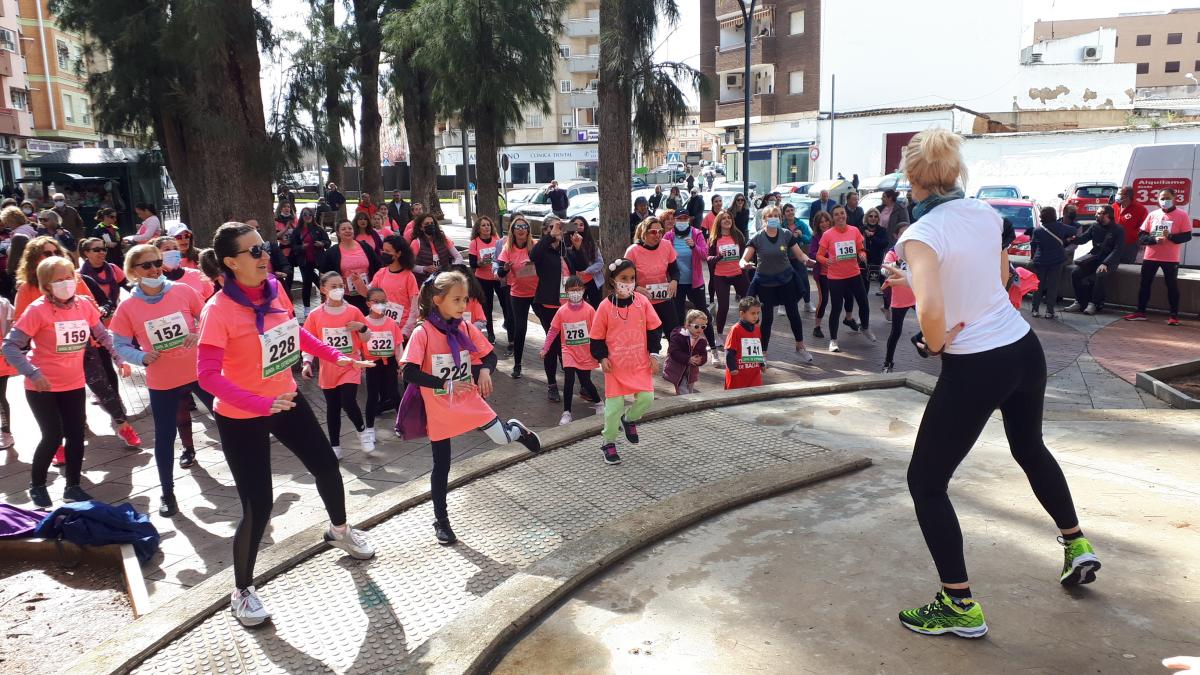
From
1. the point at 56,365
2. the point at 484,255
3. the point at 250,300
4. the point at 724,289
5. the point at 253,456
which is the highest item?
the point at 250,300

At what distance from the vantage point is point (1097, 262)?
509 inches

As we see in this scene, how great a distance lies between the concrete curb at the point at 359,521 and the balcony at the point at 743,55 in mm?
39181

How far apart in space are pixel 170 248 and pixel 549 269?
3731 mm

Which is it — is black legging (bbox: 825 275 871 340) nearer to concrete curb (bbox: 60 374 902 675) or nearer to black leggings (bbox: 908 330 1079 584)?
concrete curb (bbox: 60 374 902 675)

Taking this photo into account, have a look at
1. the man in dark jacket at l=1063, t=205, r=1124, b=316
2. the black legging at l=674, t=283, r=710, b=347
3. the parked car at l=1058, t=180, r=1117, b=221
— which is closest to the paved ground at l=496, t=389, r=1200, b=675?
the black legging at l=674, t=283, r=710, b=347

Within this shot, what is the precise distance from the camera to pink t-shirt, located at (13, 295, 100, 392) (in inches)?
231

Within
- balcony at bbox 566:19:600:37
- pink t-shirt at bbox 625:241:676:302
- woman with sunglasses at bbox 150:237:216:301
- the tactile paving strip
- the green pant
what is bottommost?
the tactile paving strip

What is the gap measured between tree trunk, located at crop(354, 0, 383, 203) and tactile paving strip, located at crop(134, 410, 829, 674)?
16.5m

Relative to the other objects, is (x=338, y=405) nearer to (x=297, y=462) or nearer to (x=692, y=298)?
(x=297, y=462)

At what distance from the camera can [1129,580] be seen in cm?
384

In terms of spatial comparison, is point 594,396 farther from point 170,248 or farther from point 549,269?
point 170,248

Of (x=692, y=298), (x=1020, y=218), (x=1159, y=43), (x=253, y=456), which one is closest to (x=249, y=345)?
(x=253, y=456)

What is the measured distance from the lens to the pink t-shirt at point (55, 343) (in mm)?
5875

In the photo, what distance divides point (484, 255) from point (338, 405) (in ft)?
12.6
